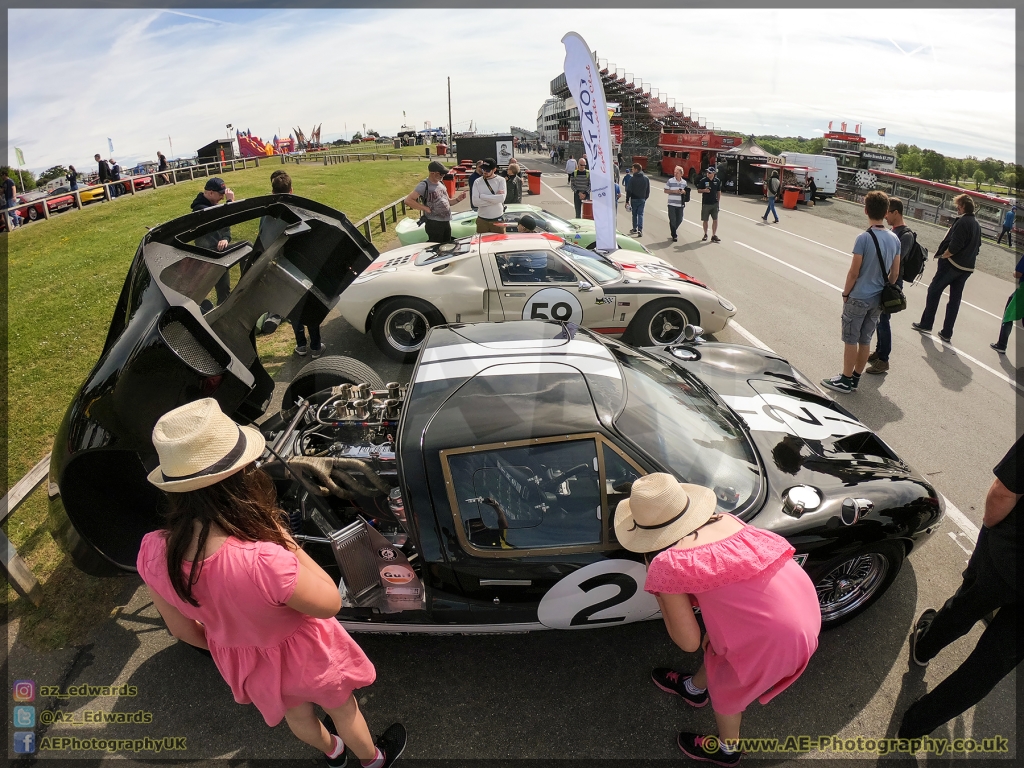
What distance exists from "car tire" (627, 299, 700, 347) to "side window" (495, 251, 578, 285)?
886 millimetres

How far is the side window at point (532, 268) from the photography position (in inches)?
255

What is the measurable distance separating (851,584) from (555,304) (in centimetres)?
410

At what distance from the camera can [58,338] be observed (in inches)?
293

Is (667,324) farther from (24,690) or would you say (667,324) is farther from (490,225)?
(24,690)

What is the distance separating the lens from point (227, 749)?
271 cm

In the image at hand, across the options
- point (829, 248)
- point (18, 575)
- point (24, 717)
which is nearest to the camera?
point (24, 717)

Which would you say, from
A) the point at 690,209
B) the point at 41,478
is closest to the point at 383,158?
the point at 690,209

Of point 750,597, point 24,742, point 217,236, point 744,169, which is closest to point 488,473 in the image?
point 750,597

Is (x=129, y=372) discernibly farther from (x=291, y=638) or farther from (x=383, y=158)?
(x=383, y=158)

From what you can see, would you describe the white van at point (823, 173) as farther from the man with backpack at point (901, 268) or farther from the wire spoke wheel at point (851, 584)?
the wire spoke wheel at point (851, 584)

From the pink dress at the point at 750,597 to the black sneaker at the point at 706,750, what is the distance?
1.73 feet

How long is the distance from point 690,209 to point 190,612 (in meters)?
20.3

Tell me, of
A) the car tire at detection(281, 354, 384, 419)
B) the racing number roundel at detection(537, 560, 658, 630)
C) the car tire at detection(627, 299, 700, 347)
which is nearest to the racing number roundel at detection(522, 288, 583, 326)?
the car tire at detection(627, 299, 700, 347)

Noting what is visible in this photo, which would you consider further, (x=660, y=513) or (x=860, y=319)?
(x=860, y=319)
